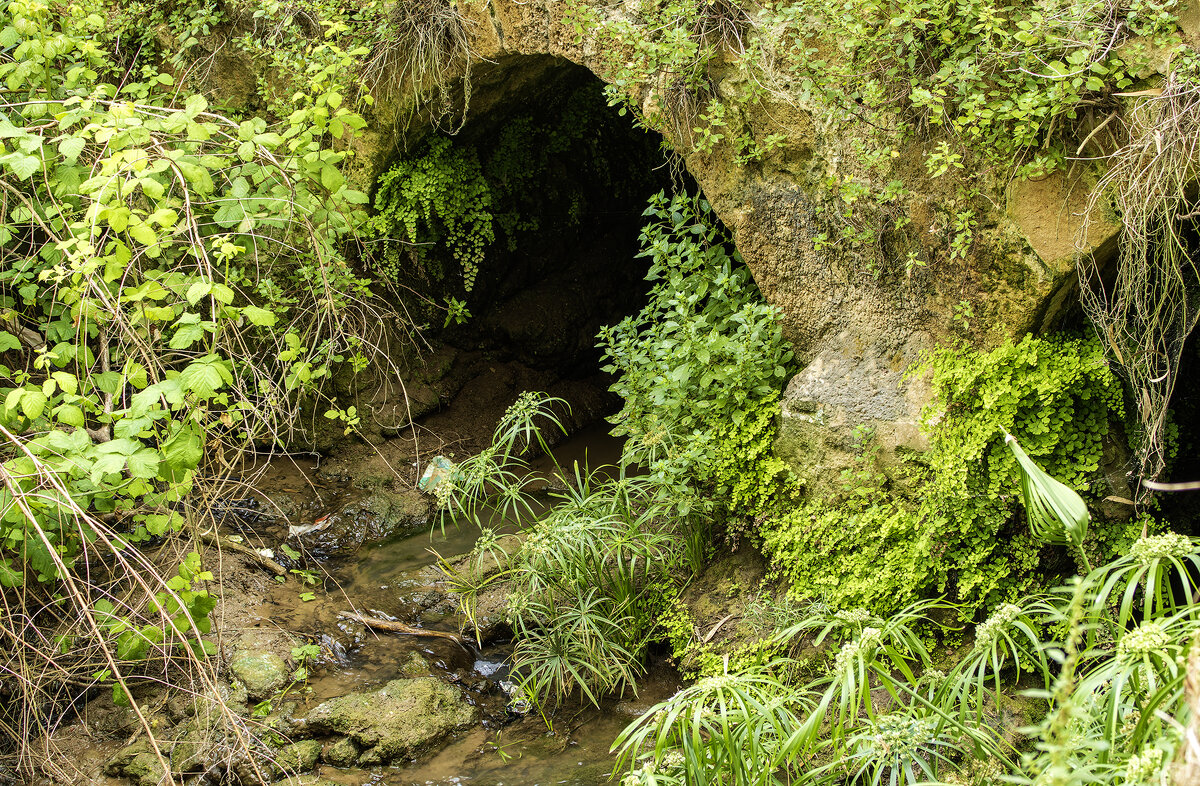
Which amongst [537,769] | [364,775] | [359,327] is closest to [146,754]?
[364,775]

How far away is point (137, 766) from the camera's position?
11.9 ft

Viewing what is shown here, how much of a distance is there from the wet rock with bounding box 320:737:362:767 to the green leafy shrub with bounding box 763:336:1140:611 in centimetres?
233

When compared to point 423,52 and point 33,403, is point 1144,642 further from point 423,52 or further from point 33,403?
point 423,52

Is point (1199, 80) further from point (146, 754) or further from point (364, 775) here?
point (146, 754)

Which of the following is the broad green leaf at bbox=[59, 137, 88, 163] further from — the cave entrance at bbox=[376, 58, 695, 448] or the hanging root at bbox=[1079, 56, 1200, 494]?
the hanging root at bbox=[1079, 56, 1200, 494]

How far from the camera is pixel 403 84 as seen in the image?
548cm

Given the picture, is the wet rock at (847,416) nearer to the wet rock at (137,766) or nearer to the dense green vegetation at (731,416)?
the dense green vegetation at (731,416)

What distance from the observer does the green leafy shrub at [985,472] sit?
3.37 meters

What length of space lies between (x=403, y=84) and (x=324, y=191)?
2265 millimetres

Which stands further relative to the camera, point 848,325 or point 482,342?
point 482,342

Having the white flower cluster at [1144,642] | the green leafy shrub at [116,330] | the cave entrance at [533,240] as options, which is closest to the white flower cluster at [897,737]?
the white flower cluster at [1144,642]

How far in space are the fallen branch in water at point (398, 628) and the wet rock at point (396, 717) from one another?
1.73 ft

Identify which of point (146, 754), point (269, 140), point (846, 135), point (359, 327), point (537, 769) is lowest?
point (537, 769)

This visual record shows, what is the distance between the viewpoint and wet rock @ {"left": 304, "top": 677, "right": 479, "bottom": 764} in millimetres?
3918
